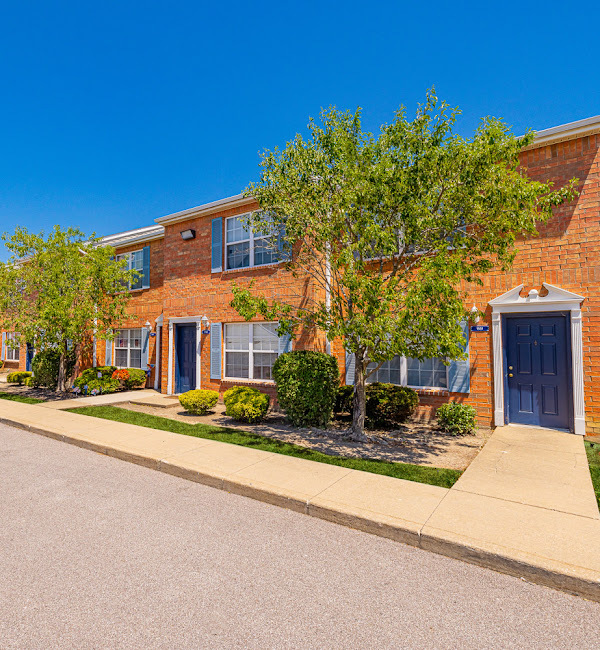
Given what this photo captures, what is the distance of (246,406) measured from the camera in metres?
9.48

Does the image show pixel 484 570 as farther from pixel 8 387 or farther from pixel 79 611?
pixel 8 387

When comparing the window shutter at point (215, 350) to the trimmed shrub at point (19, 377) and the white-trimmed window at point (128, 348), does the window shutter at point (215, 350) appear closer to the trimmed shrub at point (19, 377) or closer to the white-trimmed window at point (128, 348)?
the white-trimmed window at point (128, 348)

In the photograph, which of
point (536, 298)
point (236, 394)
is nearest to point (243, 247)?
point (236, 394)

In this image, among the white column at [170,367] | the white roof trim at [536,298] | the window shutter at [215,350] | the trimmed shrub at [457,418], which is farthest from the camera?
the white column at [170,367]

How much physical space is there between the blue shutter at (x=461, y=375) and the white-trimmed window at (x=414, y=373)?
0.80 ft

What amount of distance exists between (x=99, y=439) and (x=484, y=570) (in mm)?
7002

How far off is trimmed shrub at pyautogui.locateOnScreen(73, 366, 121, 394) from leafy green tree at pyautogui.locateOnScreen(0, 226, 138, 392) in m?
1.19

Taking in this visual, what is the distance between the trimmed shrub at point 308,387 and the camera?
29.2ft

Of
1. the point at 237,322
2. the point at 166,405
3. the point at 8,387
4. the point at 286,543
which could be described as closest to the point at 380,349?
the point at 286,543

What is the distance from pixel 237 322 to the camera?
12305mm

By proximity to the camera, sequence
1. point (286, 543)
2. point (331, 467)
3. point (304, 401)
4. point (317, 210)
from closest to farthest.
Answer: point (286, 543) < point (331, 467) < point (317, 210) < point (304, 401)

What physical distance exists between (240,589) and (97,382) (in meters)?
13.0

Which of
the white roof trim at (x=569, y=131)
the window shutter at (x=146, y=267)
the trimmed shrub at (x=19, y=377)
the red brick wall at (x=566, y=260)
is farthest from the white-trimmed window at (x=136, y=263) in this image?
the white roof trim at (x=569, y=131)

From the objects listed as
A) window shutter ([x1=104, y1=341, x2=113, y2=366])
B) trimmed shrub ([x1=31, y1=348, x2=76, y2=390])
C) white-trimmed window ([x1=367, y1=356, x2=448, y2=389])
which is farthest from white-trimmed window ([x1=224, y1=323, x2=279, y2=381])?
trimmed shrub ([x1=31, y1=348, x2=76, y2=390])
